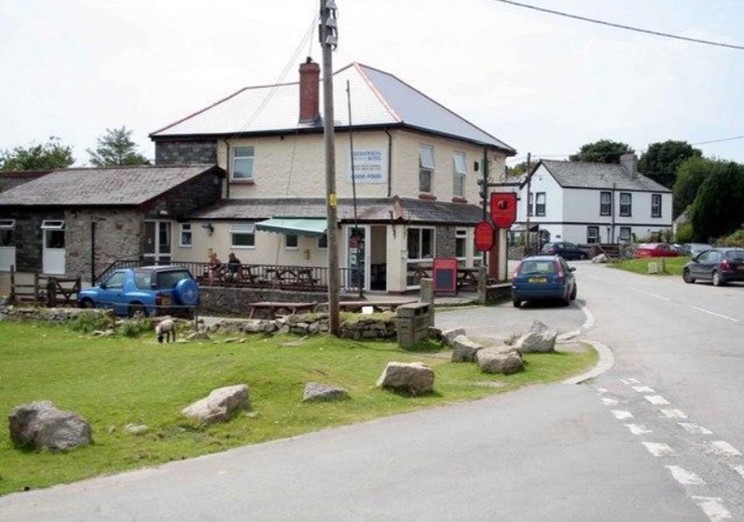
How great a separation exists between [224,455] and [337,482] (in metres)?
1.73

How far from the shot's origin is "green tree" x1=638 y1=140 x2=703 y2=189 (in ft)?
357

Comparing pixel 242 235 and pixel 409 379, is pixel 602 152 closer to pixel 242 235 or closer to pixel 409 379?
pixel 242 235

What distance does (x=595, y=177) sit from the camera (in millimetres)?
73125

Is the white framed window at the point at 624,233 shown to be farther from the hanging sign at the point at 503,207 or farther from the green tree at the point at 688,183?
the hanging sign at the point at 503,207

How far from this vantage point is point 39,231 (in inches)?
1367

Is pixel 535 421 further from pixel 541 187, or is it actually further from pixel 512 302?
pixel 541 187

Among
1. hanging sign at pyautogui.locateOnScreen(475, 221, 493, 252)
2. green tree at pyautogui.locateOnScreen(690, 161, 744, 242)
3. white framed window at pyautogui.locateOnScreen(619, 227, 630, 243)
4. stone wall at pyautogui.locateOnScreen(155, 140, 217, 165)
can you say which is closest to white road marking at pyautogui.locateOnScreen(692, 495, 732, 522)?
hanging sign at pyautogui.locateOnScreen(475, 221, 493, 252)

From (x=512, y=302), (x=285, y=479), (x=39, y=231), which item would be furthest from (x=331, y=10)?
(x=39, y=231)

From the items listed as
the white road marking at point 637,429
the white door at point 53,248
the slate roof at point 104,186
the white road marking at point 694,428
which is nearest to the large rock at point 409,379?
the white road marking at point 637,429

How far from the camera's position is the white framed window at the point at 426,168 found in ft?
109

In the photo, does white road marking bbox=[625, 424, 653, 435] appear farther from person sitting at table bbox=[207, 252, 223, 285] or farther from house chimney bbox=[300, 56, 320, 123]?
house chimney bbox=[300, 56, 320, 123]

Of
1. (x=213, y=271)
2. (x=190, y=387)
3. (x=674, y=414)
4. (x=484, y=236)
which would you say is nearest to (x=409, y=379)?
(x=190, y=387)

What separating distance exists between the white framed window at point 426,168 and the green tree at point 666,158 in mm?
82206

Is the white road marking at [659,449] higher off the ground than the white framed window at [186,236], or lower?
lower
